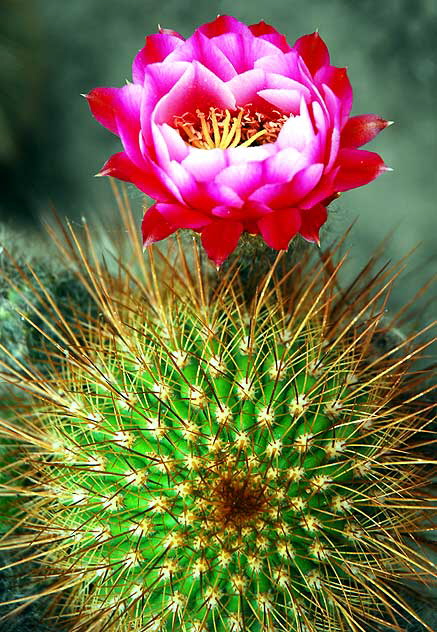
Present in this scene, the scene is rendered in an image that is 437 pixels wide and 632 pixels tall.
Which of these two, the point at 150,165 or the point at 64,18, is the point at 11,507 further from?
the point at 64,18

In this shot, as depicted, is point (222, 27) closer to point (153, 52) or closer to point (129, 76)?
point (153, 52)

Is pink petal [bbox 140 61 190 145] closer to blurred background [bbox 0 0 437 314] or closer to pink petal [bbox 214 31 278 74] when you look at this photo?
pink petal [bbox 214 31 278 74]

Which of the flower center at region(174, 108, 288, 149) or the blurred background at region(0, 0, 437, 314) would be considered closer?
the flower center at region(174, 108, 288, 149)

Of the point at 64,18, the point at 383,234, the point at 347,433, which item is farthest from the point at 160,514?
the point at 64,18

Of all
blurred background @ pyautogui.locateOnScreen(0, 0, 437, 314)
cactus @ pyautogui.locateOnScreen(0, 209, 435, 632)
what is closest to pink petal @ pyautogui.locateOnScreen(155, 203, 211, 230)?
cactus @ pyautogui.locateOnScreen(0, 209, 435, 632)

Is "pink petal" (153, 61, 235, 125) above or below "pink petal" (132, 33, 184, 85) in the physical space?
below

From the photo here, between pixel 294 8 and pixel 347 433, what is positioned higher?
pixel 294 8
